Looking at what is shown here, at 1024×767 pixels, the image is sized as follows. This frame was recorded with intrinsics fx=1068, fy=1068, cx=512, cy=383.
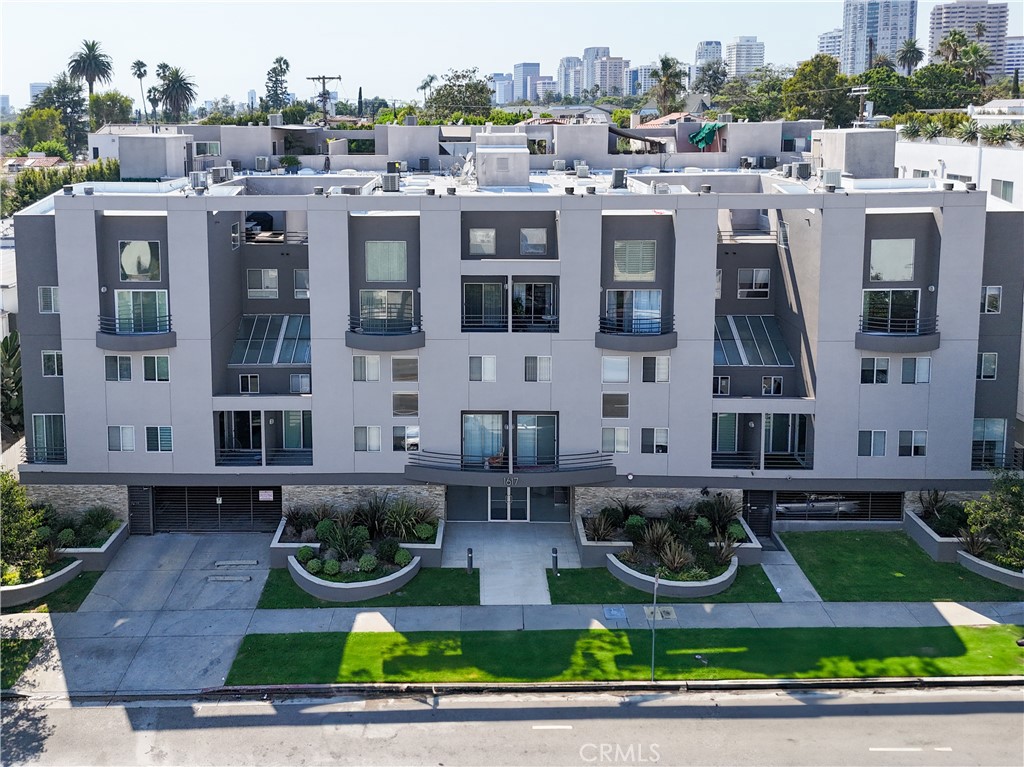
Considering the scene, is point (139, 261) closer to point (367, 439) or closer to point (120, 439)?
point (120, 439)

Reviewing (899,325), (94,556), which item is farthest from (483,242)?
(94,556)

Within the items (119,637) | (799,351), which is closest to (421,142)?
(799,351)

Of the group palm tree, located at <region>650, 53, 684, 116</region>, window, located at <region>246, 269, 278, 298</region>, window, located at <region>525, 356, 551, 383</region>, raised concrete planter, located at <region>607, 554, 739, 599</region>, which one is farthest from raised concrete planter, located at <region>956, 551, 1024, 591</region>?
palm tree, located at <region>650, 53, 684, 116</region>

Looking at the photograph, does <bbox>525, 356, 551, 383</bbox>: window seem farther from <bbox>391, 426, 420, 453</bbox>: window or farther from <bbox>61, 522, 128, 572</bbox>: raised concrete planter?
<bbox>61, 522, 128, 572</bbox>: raised concrete planter

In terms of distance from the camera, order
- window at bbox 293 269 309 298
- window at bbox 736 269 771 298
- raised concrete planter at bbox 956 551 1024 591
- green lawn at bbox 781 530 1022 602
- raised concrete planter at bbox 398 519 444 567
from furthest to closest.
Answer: window at bbox 736 269 771 298 < window at bbox 293 269 309 298 < raised concrete planter at bbox 398 519 444 567 < raised concrete planter at bbox 956 551 1024 591 < green lawn at bbox 781 530 1022 602

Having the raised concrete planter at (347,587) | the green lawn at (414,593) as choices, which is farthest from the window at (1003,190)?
the raised concrete planter at (347,587)

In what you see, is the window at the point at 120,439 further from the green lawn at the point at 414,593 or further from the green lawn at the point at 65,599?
the green lawn at the point at 414,593

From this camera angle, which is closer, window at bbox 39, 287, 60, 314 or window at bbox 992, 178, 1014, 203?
window at bbox 39, 287, 60, 314
